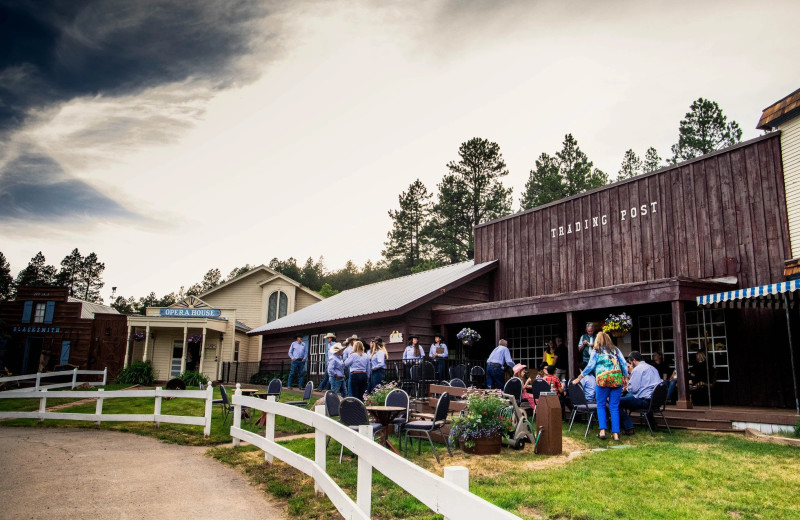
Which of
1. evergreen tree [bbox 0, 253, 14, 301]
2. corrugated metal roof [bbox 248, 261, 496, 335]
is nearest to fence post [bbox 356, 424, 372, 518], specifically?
corrugated metal roof [bbox 248, 261, 496, 335]

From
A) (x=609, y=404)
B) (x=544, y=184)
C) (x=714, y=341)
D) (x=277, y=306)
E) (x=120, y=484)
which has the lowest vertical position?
(x=120, y=484)

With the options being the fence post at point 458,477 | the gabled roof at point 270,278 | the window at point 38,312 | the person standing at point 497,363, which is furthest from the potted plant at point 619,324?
the window at point 38,312

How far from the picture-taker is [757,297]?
1025 cm

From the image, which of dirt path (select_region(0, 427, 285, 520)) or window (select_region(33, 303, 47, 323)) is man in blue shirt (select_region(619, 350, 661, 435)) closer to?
dirt path (select_region(0, 427, 285, 520))

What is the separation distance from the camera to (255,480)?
6570 mm

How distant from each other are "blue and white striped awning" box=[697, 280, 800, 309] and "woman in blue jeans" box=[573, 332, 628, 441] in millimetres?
2845

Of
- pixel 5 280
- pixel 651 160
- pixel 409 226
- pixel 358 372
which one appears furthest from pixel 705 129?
pixel 5 280

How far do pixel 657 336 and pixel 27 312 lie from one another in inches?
1175

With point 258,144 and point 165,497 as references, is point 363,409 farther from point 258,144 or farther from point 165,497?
point 258,144

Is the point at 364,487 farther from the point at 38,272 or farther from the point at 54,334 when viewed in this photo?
the point at 38,272

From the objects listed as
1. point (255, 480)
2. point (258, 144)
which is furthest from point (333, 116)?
point (255, 480)

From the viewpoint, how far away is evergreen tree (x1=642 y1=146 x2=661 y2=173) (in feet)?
138

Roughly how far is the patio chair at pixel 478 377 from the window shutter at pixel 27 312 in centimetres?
2555

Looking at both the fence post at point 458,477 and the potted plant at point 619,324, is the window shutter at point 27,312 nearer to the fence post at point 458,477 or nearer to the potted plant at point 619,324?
the potted plant at point 619,324
